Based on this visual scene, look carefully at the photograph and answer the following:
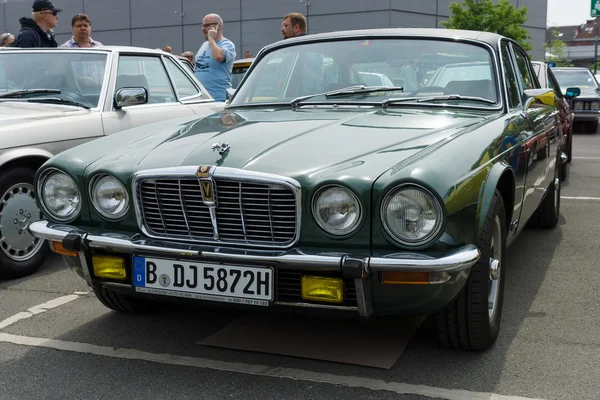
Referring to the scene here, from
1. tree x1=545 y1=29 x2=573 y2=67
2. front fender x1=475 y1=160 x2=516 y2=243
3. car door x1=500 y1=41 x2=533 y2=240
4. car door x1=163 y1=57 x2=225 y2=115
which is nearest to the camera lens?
front fender x1=475 y1=160 x2=516 y2=243

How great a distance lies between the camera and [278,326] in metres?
3.77

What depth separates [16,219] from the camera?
4.90m

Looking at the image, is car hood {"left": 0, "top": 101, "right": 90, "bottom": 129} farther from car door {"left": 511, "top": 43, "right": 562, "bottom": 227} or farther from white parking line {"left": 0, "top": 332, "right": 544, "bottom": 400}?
car door {"left": 511, "top": 43, "right": 562, "bottom": 227}

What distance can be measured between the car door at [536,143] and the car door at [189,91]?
271cm

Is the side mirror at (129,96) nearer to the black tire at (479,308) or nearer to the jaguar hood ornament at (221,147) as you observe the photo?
the jaguar hood ornament at (221,147)

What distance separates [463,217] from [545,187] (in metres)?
2.42

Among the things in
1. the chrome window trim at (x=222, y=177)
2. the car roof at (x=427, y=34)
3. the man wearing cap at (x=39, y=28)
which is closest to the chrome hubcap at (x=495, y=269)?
the chrome window trim at (x=222, y=177)

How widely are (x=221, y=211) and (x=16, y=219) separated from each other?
235cm

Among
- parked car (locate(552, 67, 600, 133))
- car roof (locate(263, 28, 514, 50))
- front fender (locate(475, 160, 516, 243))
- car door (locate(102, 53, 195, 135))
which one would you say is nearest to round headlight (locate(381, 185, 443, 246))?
front fender (locate(475, 160, 516, 243))

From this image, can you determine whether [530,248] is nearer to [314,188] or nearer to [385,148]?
[385,148]

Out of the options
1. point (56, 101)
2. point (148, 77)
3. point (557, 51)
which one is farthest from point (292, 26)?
point (557, 51)

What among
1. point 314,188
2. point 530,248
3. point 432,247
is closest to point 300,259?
point 314,188

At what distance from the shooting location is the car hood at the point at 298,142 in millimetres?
3064

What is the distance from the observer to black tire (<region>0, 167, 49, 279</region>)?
4812mm
